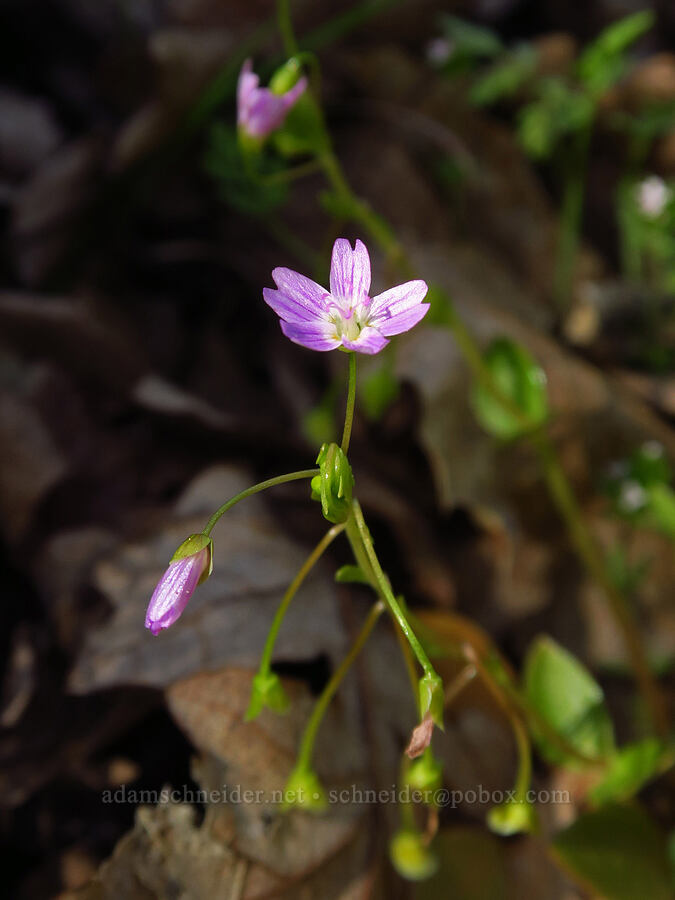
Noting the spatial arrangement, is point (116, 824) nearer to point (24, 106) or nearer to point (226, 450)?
point (226, 450)

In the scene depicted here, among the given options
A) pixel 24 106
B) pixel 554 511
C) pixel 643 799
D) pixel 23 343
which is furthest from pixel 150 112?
pixel 643 799

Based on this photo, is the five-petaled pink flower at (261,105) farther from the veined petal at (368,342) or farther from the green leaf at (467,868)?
the green leaf at (467,868)

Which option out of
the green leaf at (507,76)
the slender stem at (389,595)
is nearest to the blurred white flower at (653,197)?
the green leaf at (507,76)

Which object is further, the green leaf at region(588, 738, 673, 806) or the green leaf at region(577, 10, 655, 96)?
the green leaf at region(577, 10, 655, 96)

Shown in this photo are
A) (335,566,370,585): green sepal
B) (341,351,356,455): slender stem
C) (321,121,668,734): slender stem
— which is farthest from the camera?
(321,121,668,734): slender stem

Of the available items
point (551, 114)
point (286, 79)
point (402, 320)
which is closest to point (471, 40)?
point (551, 114)

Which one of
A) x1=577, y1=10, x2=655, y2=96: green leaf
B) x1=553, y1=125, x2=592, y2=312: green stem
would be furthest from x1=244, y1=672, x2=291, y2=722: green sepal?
x1=577, y1=10, x2=655, y2=96: green leaf

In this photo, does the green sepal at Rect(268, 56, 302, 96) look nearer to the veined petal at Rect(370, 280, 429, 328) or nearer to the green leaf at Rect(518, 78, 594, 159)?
the veined petal at Rect(370, 280, 429, 328)
